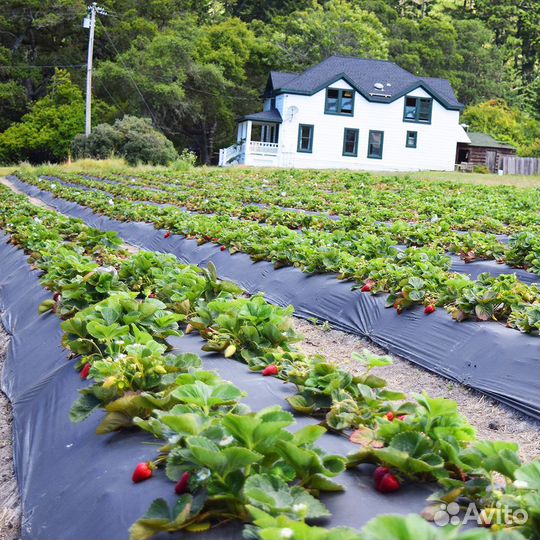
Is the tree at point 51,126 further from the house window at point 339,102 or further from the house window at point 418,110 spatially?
the house window at point 418,110

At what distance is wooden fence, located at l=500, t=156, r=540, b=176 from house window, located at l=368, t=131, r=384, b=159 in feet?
21.0

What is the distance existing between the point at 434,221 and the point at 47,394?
31.7 ft

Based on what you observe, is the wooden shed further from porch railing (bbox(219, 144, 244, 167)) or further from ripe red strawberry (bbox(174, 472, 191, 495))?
ripe red strawberry (bbox(174, 472, 191, 495))

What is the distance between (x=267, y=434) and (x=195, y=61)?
1752 inches

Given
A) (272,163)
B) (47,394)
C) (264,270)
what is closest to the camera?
(47,394)

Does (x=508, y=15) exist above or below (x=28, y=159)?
above

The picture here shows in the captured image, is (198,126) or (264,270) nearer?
(264,270)

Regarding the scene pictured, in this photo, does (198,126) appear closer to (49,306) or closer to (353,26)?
(353,26)

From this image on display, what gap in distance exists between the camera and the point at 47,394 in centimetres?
496

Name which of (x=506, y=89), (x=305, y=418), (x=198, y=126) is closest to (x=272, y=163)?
(x=198, y=126)

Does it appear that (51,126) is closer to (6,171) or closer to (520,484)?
(6,171)

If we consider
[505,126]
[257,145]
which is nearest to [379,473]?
[257,145]

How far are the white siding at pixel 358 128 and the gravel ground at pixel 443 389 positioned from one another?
32.7m

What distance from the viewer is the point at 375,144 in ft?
132
